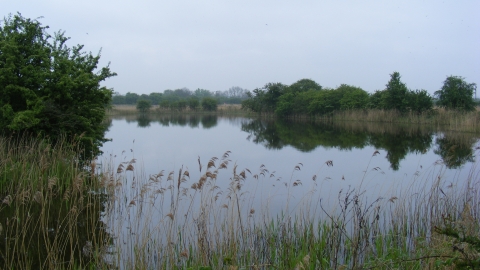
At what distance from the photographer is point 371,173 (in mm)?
9633

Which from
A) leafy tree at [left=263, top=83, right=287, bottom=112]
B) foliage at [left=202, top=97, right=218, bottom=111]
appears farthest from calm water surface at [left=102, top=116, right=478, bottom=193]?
foliage at [left=202, top=97, right=218, bottom=111]

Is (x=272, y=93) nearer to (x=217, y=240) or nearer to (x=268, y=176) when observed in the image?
(x=268, y=176)

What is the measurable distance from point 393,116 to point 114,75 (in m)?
23.7

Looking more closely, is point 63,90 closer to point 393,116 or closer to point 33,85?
point 33,85

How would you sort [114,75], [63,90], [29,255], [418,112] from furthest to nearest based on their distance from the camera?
[418,112]
[114,75]
[63,90]
[29,255]

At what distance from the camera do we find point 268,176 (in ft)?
29.9

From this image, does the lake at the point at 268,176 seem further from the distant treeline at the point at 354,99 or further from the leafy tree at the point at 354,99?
the leafy tree at the point at 354,99

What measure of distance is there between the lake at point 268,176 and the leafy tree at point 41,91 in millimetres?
1144

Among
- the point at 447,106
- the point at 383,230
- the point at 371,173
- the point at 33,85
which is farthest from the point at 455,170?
the point at 447,106

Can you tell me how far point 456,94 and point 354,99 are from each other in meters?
9.39

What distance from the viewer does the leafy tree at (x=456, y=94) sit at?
2547 centimetres

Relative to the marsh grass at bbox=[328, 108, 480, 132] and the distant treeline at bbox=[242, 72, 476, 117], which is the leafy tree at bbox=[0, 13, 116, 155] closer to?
the marsh grass at bbox=[328, 108, 480, 132]

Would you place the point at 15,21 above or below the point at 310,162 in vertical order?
above

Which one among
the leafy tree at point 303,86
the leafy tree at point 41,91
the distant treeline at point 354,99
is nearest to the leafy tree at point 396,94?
the distant treeline at point 354,99
